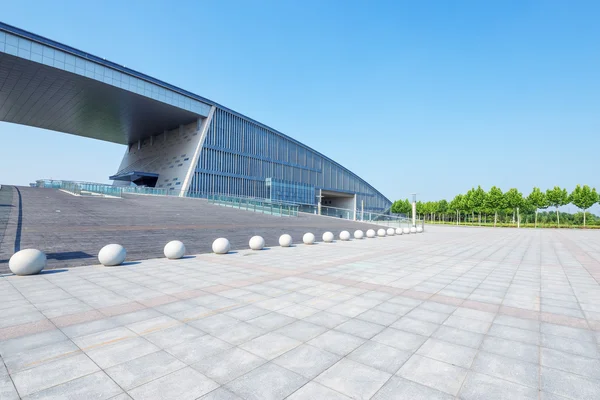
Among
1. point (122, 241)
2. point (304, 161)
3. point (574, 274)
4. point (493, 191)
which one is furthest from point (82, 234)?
point (493, 191)

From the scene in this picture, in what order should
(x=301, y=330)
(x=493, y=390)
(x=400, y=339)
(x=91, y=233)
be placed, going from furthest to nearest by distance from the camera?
1. (x=91, y=233)
2. (x=301, y=330)
3. (x=400, y=339)
4. (x=493, y=390)

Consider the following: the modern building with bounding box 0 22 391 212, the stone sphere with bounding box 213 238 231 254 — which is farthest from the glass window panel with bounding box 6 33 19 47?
the stone sphere with bounding box 213 238 231 254

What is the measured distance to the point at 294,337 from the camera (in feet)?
14.4

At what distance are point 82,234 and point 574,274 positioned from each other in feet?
62.2

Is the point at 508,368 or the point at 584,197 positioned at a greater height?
the point at 584,197

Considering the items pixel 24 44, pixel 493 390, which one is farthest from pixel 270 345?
pixel 24 44

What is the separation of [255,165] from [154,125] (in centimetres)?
2087

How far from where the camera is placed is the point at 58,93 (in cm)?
4303

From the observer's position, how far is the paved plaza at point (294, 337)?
315 cm

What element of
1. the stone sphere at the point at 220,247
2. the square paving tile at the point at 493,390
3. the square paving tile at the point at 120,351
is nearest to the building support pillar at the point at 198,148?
the stone sphere at the point at 220,247

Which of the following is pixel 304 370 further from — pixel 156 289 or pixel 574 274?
pixel 574 274

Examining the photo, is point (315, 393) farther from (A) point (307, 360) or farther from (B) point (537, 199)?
(B) point (537, 199)

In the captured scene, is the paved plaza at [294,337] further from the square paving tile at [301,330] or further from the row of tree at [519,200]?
the row of tree at [519,200]

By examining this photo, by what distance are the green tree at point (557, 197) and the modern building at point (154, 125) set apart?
39380 mm
